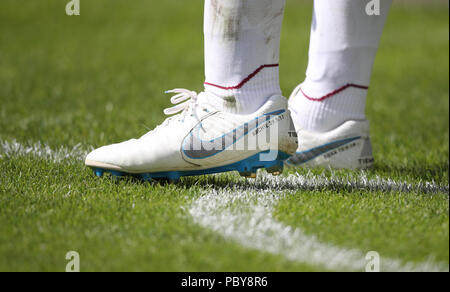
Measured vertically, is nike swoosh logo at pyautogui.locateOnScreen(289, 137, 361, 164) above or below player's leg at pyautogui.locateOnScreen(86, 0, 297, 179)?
below

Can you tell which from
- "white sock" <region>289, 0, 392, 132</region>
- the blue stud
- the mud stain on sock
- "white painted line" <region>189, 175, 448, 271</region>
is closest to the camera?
"white painted line" <region>189, 175, 448, 271</region>

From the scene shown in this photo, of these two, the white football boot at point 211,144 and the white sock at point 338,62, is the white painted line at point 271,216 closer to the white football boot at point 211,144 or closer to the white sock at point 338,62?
the white football boot at point 211,144

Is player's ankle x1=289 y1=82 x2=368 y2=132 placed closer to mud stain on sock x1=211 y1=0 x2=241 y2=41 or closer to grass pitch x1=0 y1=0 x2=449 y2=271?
grass pitch x1=0 y1=0 x2=449 y2=271

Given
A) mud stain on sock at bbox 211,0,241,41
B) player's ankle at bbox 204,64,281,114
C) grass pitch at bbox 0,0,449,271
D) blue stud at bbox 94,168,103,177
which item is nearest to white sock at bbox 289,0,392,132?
grass pitch at bbox 0,0,449,271

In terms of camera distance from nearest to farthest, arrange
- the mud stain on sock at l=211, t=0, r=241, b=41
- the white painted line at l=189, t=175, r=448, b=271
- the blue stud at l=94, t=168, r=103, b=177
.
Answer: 1. the white painted line at l=189, t=175, r=448, b=271
2. the mud stain on sock at l=211, t=0, r=241, b=41
3. the blue stud at l=94, t=168, r=103, b=177

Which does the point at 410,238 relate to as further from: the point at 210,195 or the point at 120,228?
the point at 120,228

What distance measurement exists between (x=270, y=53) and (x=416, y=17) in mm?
10518

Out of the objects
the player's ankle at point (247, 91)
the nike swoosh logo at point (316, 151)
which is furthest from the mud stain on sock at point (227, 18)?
the nike swoosh logo at point (316, 151)

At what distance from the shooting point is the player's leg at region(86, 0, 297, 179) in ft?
6.31

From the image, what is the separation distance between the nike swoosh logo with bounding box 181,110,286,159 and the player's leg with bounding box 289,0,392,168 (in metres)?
0.61

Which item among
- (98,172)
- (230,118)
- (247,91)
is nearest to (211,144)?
(230,118)

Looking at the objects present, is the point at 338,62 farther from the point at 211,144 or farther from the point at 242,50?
the point at 211,144

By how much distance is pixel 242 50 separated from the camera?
6.31 feet
